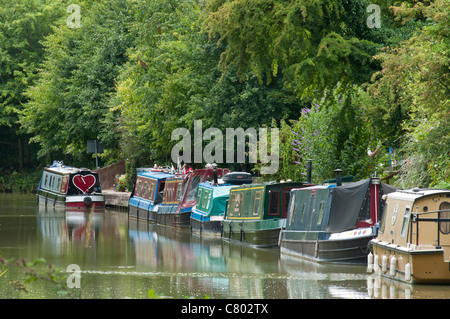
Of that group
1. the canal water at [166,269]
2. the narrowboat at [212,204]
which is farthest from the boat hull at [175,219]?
the narrowboat at [212,204]

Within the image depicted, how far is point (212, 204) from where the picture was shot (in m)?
28.4

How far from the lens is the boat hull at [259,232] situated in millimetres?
23766

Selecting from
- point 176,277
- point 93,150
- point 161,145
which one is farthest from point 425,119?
point 93,150

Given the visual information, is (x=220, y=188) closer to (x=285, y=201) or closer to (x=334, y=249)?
(x=285, y=201)

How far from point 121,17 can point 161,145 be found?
1346 centimetres

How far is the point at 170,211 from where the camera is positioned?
33406mm

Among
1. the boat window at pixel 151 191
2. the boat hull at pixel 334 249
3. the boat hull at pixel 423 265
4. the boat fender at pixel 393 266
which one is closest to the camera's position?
the boat hull at pixel 423 265

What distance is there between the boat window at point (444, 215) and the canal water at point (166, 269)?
1116 millimetres

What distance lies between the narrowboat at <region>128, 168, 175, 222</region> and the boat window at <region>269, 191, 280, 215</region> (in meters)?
10.8

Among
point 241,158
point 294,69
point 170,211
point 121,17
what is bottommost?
point 170,211

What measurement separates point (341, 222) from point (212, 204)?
9.30 m

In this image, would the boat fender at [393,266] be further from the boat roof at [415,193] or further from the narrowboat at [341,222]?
the narrowboat at [341,222]

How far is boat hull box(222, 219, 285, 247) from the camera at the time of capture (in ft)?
78.0
